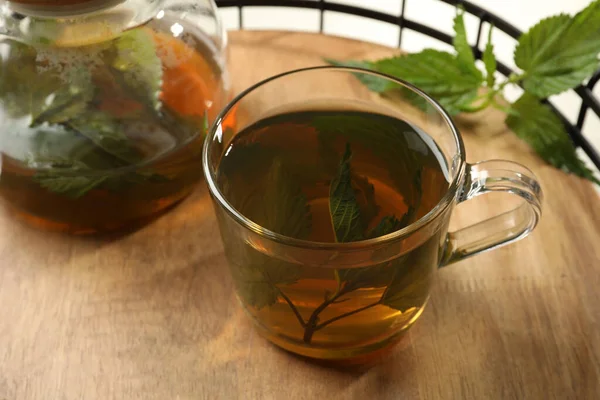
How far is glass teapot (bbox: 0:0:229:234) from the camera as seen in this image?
0.54 meters

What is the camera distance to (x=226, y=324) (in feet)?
1.72

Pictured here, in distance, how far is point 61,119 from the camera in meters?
0.56

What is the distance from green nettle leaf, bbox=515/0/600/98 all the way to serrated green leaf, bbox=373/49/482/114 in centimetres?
5

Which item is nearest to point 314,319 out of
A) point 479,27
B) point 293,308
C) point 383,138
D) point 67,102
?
point 293,308

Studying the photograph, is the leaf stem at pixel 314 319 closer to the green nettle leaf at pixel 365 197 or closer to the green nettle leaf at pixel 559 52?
the green nettle leaf at pixel 365 197

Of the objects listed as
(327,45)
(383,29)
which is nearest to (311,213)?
(327,45)

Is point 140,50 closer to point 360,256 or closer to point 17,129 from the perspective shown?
point 17,129

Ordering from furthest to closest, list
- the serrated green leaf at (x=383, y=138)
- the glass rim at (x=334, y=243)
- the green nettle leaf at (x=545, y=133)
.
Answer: the green nettle leaf at (x=545, y=133), the serrated green leaf at (x=383, y=138), the glass rim at (x=334, y=243)

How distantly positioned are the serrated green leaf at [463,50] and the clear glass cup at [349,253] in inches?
5.5

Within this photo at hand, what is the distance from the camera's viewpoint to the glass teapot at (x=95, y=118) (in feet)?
1.78

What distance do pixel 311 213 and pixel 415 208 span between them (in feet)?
0.23

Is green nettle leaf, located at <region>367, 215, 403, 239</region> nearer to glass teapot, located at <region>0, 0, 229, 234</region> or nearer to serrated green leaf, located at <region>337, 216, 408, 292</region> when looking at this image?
serrated green leaf, located at <region>337, 216, 408, 292</region>

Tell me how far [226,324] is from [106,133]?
172mm

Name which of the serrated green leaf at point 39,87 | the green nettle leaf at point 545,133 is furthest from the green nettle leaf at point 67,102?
the green nettle leaf at point 545,133
